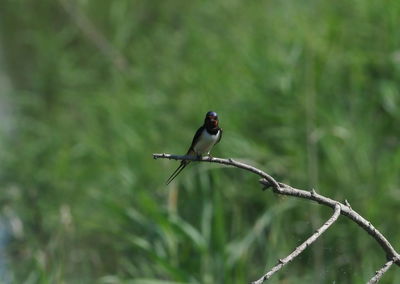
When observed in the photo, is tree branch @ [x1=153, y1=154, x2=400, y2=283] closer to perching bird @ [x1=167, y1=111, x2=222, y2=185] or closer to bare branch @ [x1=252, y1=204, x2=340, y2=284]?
bare branch @ [x1=252, y1=204, x2=340, y2=284]

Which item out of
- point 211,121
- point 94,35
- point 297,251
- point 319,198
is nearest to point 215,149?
point 211,121

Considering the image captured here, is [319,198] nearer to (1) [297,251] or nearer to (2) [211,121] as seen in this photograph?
(1) [297,251]

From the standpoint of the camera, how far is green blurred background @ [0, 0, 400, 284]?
231 inches

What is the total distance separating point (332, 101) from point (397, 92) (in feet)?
1.55

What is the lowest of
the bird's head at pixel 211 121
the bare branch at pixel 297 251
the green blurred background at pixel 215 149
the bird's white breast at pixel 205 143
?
the bare branch at pixel 297 251

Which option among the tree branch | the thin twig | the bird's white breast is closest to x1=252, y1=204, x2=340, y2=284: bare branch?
the tree branch

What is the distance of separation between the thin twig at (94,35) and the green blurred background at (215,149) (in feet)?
0.33

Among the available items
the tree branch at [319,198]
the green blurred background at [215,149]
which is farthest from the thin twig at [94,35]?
the tree branch at [319,198]

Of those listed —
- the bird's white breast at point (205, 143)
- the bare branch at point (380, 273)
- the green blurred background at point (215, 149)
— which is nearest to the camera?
the bare branch at point (380, 273)

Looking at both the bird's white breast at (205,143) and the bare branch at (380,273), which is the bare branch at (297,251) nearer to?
the bare branch at (380,273)

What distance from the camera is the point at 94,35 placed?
1034 cm

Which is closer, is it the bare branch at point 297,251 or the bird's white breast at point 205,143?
the bare branch at point 297,251

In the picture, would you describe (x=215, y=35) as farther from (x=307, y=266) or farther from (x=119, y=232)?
(x=307, y=266)

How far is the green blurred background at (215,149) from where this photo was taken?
5855 mm
